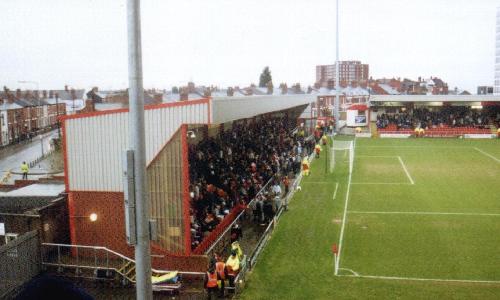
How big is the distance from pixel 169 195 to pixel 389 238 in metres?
9.33

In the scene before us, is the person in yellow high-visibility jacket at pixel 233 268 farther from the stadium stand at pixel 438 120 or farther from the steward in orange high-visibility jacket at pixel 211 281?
the stadium stand at pixel 438 120

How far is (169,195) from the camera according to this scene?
51.6ft

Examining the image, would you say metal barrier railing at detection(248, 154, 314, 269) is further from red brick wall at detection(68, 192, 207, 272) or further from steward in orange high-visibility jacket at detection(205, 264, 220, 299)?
red brick wall at detection(68, 192, 207, 272)

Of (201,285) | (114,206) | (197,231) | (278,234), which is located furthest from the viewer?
(278,234)

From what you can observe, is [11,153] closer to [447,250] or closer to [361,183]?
[361,183]

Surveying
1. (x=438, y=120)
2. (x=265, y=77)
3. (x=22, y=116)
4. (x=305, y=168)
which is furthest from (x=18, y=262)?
(x=265, y=77)

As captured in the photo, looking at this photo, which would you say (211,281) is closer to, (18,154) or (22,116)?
(18,154)

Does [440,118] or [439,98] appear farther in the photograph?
[440,118]

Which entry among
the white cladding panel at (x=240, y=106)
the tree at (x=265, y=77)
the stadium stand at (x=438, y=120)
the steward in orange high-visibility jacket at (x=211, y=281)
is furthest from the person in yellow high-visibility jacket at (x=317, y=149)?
the tree at (x=265, y=77)

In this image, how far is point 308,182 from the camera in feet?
103

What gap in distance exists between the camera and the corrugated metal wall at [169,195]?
1559cm

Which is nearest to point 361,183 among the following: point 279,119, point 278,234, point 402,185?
point 402,185

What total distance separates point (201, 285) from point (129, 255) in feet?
10.3

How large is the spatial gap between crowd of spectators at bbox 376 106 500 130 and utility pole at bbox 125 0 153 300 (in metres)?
58.4
